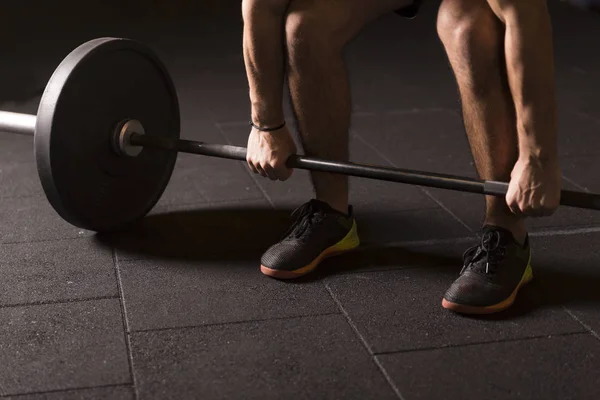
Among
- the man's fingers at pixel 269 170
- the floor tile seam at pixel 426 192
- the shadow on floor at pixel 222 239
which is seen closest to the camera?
the man's fingers at pixel 269 170

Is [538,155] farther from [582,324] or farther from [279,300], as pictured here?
[279,300]

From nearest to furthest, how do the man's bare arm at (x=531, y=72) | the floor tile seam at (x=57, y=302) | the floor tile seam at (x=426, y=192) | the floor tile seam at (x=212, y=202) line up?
the man's bare arm at (x=531, y=72) < the floor tile seam at (x=57, y=302) < the floor tile seam at (x=426, y=192) < the floor tile seam at (x=212, y=202)

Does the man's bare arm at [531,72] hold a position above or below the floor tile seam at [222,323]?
above

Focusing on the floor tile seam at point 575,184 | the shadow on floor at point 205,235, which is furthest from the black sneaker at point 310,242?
the floor tile seam at point 575,184

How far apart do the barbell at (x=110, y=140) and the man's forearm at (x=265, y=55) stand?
0.37 feet

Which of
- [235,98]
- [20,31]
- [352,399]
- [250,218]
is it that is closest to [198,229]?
[250,218]

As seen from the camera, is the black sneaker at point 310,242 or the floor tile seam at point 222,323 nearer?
the floor tile seam at point 222,323

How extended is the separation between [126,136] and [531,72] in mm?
997

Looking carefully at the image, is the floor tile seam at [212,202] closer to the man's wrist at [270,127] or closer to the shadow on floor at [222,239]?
the shadow on floor at [222,239]

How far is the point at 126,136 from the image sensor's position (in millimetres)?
2217

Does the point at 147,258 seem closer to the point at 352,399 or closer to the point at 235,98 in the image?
the point at 352,399

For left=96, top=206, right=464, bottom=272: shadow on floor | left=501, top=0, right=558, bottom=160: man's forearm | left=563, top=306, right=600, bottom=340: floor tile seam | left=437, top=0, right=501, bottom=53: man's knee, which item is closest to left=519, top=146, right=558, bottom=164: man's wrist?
left=501, top=0, right=558, bottom=160: man's forearm

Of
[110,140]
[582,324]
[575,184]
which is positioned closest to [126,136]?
[110,140]

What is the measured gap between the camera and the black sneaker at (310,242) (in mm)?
2021
